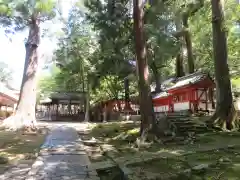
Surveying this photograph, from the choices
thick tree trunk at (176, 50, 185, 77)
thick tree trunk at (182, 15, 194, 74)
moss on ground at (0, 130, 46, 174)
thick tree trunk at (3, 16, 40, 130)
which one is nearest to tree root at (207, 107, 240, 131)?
moss on ground at (0, 130, 46, 174)

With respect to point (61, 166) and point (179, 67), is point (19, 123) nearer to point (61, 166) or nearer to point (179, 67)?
point (61, 166)

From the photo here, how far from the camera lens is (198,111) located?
2106 cm

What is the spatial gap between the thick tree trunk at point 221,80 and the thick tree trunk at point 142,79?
3.57 metres

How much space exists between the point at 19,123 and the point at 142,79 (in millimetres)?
8453

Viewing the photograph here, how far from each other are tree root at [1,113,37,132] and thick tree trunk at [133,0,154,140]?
7.54 meters

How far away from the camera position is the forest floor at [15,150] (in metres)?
9.60

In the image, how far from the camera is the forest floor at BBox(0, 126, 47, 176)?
31.5ft

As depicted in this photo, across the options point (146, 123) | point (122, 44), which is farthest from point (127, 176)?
point (122, 44)

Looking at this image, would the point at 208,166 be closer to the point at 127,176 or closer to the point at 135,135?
the point at 127,176

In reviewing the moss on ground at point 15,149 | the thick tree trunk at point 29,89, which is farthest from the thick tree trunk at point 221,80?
the thick tree trunk at point 29,89

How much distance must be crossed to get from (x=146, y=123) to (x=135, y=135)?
181cm

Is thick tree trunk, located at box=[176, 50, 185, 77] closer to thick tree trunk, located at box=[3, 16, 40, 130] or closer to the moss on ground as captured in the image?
thick tree trunk, located at box=[3, 16, 40, 130]

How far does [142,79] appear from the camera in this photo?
1475cm

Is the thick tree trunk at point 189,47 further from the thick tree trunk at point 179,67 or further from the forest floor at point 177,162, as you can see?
the forest floor at point 177,162
